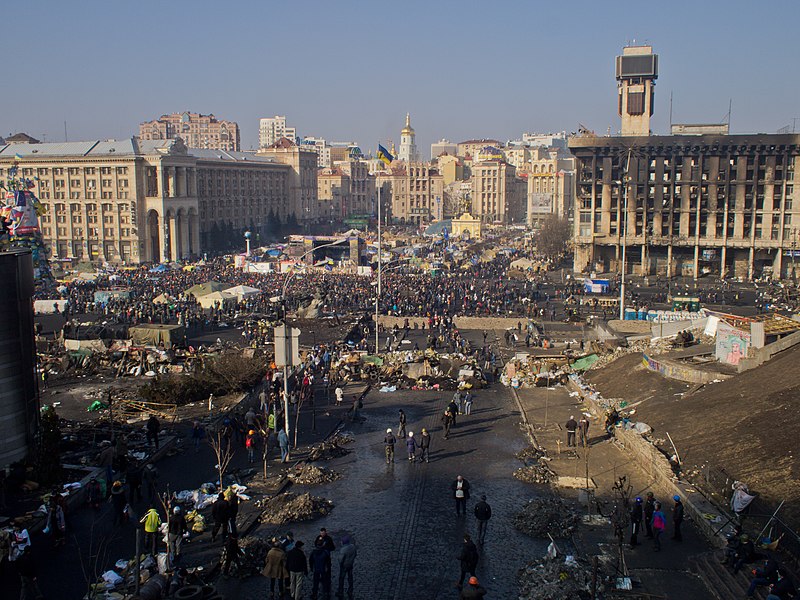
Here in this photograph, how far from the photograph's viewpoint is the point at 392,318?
1743 inches

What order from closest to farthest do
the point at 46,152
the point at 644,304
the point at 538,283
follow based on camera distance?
the point at 644,304 → the point at 538,283 → the point at 46,152

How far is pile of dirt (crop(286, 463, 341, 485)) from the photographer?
60.7 ft

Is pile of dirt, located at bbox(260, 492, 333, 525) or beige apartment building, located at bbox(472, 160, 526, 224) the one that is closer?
pile of dirt, located at bbox(260, 492, 333, 525)

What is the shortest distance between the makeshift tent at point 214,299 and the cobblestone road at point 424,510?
26817mm

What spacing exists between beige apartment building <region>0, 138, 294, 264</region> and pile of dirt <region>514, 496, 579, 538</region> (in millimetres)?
77691

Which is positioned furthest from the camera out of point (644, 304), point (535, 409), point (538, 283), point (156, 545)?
point (538, 283)

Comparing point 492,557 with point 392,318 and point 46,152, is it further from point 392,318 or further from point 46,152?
point 46,152

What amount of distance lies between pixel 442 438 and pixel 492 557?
320 inches

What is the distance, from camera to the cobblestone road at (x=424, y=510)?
13562mm

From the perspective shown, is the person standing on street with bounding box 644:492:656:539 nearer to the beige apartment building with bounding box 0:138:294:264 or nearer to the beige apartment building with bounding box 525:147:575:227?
the beige apartment building with bounding box 0:138:294:264

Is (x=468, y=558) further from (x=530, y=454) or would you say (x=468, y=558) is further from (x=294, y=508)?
(x=530, y=454)

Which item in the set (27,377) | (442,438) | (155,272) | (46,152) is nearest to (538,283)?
(155,272)

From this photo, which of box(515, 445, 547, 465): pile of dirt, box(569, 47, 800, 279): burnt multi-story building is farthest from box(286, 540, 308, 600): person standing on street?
box(569, 47, 800, 279): burnt multi-story building

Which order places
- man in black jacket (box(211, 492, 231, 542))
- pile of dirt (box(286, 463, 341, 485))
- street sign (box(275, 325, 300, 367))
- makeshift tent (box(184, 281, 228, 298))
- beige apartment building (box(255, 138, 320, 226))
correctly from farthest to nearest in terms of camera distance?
beige apartment building (box(255, 138, 320, 226)) < makeshift tent (box(184, 281, 228, 298)) < street sign (box(275, 325, 300, 367)) < pile of dirt (box(286, 463, 341, 485)) < man in black jacket (box(211, 492, 231, 542))
